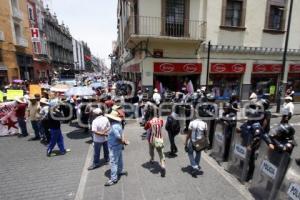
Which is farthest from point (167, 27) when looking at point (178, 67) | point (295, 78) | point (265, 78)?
point (295, 78)

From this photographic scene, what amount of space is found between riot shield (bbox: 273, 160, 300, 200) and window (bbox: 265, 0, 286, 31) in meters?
12.2

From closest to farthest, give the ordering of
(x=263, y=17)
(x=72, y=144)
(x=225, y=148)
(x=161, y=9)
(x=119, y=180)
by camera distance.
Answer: (x=119, y=180), (x=225, y=148), (x=72, y=144), (x=161, y=9), (x=263, y=17)

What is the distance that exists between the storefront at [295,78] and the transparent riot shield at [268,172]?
13.2 meters

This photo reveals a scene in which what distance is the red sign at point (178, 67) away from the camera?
1101 cm

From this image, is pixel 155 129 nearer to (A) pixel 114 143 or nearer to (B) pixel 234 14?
(A) pixel 114 143

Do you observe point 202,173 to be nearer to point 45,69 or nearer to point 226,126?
point 226,126

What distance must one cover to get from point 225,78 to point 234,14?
4.05 meters

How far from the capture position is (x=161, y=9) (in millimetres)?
10547

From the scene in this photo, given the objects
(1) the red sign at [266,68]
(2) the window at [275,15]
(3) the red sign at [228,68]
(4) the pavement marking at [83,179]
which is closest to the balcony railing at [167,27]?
(3) the red sign at [228,68]

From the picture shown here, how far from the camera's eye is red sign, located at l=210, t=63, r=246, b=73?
11930mm

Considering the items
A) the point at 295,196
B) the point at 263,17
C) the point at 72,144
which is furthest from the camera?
the point at 263,17

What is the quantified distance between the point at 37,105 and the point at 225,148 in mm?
6570

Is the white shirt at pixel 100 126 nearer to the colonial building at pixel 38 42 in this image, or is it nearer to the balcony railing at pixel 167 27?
the balcony railing at pixel 167 27

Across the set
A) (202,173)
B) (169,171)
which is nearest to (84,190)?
(169,171)
